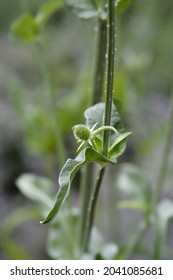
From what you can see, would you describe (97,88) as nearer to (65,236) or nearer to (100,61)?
(100,61)

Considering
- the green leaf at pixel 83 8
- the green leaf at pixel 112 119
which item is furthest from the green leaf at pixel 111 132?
the green leaf at pixel 83 8

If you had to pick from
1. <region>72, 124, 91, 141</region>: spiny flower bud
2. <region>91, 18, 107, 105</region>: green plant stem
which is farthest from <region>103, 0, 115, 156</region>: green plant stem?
<region>91, 18, 107, 105</region>: green plant stem

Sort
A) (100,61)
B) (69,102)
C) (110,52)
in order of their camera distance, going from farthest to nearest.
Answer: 1. (69,102)
2. (100,61)
3. (110,52)

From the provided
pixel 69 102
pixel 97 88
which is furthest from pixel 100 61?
pixel 69 102

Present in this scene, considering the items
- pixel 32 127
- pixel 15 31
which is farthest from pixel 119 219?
pixel 15 31

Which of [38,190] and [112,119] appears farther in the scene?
[38,190]

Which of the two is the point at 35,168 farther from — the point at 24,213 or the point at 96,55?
the point at 96,55

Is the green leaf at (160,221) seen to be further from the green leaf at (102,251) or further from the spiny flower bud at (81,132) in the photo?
the spiny flower bud at (81,132)
